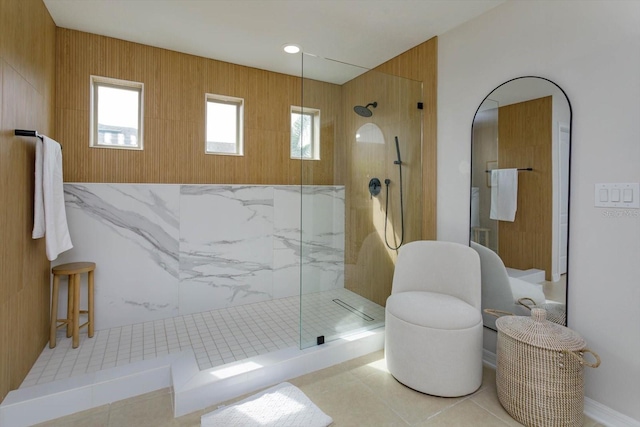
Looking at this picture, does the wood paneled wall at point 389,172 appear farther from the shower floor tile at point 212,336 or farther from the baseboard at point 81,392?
the baseboard at point 81,392

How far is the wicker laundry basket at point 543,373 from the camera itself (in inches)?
64.1

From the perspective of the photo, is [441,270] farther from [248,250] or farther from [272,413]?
[248,250]

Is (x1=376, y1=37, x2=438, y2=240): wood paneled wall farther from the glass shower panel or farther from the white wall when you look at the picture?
the white wall

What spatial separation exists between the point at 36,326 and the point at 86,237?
2.51 feet

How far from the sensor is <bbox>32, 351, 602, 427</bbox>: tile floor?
68.8 inches

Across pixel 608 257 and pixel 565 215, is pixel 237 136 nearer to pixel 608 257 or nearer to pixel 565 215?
pixel 565 215

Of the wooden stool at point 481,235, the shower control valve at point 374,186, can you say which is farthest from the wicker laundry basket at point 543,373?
the shower control valve at point 374,186

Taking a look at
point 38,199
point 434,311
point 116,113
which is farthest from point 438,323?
point 116,113

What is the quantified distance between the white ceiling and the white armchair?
160 centimetres

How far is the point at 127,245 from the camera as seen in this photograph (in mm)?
2887

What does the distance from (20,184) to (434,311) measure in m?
2.64

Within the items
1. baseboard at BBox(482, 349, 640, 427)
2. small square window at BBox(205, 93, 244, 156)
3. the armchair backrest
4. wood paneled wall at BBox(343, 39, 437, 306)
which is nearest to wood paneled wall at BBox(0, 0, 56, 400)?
small square window at BBox(205, 93, 244, 156)

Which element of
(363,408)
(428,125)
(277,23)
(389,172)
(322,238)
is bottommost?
(363,408)

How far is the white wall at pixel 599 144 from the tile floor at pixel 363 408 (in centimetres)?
45
